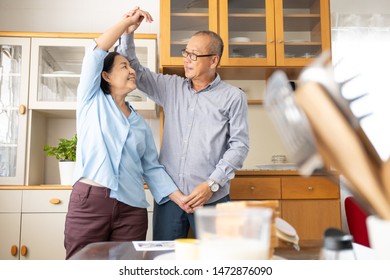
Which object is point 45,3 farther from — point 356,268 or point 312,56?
point 356,268

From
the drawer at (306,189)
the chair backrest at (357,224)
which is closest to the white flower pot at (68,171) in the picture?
the drawer at (306,189)

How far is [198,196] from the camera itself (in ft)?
4.56

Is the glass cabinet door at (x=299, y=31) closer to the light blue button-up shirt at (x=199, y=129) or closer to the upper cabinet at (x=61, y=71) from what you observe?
the upper cabinet at (x=61, y=71)

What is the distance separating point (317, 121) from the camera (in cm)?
29

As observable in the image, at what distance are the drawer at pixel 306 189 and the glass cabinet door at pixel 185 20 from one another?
0.94m

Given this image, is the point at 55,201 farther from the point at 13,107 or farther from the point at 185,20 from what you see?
the point at 185,20

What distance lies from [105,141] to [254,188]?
1047 mm

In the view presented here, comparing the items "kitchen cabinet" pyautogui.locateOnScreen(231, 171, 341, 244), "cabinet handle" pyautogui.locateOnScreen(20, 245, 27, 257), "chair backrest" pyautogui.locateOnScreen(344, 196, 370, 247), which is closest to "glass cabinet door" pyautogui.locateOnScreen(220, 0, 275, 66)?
"kitchen cabinet" pyautogui.locateOnScreen(231, 171, 341, 244)

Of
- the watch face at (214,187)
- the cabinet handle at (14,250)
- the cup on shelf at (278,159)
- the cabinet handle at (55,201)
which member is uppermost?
the cup on shelf at (278,159)

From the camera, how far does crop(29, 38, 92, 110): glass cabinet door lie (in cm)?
223

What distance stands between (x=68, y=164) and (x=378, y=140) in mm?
1802

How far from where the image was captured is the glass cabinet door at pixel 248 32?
232 centimetres

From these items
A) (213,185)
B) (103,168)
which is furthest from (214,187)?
(103,168)

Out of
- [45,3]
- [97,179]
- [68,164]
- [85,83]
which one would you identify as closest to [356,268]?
[97,179]
